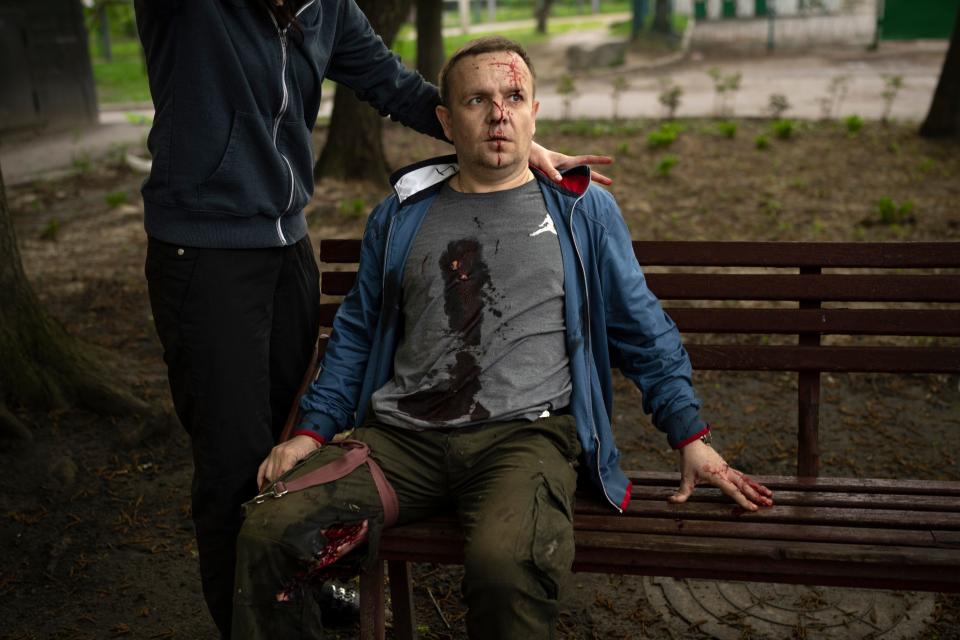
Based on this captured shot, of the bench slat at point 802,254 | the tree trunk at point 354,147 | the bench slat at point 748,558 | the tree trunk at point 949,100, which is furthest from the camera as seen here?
the tree trunk at point 949,100

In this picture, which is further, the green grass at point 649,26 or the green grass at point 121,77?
the green grass at point 649,26

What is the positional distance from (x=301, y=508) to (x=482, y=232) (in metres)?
0.96

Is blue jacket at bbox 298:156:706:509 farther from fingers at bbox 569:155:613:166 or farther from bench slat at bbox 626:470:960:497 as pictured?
bench slat at bbox 626:470:960:497

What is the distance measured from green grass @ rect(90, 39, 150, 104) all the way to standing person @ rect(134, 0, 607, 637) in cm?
1405

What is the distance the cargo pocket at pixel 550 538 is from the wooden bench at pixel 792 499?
Result: 140 mm

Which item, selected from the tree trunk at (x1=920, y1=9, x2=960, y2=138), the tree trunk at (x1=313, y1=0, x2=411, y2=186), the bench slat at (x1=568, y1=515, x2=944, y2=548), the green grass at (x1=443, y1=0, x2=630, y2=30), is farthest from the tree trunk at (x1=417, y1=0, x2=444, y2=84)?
the green grass at (x1=443, y1=0, x2=630, y2=30)

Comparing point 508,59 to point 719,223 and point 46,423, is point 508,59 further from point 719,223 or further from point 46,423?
point 719,223

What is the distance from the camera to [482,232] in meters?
2.99

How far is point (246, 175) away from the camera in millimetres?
2684

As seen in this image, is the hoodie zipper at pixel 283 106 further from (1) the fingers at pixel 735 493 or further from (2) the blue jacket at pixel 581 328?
(1) the fingers at pixel 735 493

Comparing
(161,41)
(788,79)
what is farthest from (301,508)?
(788,79)

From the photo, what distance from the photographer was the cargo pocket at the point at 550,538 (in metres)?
2.46

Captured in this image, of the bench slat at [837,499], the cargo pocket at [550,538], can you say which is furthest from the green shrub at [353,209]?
the cargo pocket at [550,538]

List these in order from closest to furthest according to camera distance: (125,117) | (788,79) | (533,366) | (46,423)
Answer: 1. (533,366)
2. (46,423)
3. (125,117)
4. (788,79)
